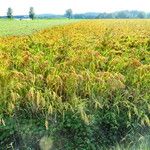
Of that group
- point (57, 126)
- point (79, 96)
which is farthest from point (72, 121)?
point (79, 96)

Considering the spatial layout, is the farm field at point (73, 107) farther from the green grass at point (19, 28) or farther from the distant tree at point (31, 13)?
the distant tree at point (31, 13)

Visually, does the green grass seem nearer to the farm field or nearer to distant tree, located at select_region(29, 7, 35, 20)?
the farm field

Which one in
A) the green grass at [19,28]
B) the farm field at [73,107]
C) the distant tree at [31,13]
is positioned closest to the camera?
the farm field at [73,107]

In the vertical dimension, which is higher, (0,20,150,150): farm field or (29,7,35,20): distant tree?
(0,20,150,150): farm field

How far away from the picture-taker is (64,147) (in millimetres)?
5766

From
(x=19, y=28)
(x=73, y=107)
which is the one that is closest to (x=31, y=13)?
(x=19, y=28)

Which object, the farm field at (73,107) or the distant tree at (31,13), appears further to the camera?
the distant tree at (31,13)

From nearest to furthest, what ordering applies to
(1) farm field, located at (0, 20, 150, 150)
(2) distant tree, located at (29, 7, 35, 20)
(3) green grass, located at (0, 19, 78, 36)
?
(1) farm field, located at (0, 20, 150, 150), (3) green grass, located at (0, 19, 78, 36), (2) distant tree, located at (29, 7, 35, 20)

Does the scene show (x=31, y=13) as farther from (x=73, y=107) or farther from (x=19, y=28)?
(x=73, y=107)

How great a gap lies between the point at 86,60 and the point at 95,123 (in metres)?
1.53

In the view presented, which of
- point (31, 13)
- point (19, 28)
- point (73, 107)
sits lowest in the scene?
point (31, 13)

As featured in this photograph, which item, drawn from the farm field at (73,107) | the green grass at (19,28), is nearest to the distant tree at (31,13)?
the green grass at (19,28)

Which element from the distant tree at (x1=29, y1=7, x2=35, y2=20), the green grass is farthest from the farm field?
the distant tree at (x1=29, y1=7, x2=35, y2=20)

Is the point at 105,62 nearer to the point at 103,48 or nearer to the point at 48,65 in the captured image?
the point at 48,65
